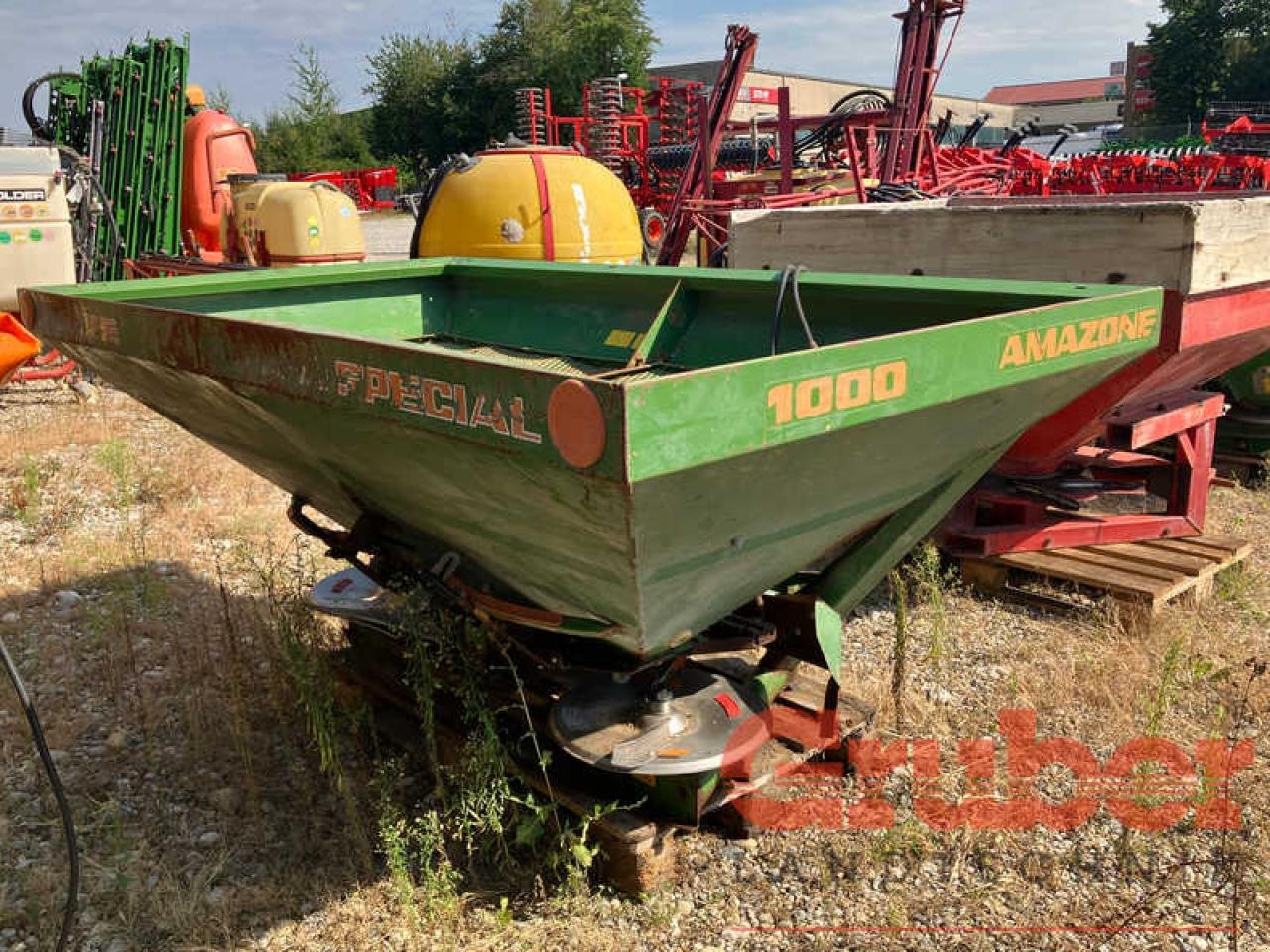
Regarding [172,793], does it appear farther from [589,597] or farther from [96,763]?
[589,597]

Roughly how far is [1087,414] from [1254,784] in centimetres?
122

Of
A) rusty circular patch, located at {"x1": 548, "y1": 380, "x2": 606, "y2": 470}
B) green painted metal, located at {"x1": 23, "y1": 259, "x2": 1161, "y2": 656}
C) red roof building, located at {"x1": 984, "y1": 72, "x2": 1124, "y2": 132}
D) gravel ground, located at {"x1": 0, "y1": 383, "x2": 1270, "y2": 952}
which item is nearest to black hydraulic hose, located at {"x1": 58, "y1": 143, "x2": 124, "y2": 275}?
gravel ground, located at {"x1": 0, "y1": 383, "x2": 1270, "y2": 952}

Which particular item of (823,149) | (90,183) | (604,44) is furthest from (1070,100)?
(90,183)

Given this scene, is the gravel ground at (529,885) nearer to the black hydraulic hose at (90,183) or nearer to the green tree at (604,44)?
the black hydraulic hose at (90,183)

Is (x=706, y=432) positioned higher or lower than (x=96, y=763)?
higher

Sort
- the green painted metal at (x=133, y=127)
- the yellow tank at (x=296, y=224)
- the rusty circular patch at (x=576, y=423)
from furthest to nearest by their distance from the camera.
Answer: the green painted metal at (x=133, y=127) → the yellow tank at (x=296, y=224) → the rusty circular patch at (x=576, y=423)

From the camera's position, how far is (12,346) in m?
4.81

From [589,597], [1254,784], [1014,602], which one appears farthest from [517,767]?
[1014,602]

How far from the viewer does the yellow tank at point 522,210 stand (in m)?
5.86

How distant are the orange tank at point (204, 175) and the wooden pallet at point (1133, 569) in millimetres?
8334

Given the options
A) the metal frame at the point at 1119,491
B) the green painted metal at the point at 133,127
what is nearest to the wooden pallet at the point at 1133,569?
the metal frame at the point at 1119,491

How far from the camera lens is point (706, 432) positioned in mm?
1601

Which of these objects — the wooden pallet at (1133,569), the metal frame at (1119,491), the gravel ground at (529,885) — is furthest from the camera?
the metal frame at (1119,491)

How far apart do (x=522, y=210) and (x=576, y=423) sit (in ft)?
15.0
